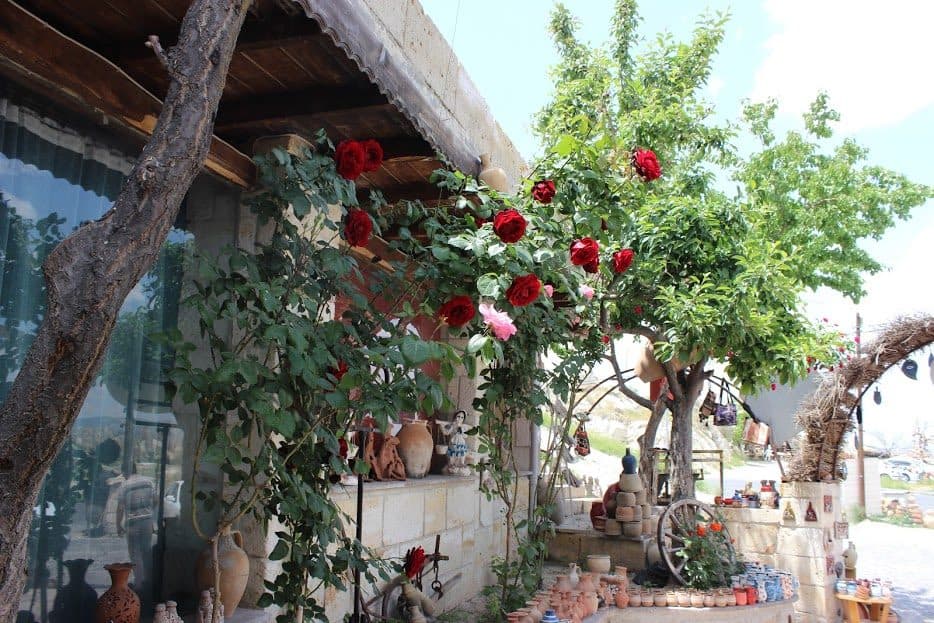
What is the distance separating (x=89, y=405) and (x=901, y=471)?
147 feet

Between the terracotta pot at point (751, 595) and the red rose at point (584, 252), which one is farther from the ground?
the red rose at point (584, 252)

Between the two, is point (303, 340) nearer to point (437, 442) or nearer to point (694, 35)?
point (437, 442)

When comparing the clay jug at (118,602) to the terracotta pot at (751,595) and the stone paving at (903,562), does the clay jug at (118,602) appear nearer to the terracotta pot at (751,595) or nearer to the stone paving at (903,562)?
the terracotta pot at (751,595)

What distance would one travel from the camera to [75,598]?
231 centimetres

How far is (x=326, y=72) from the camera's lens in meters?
2.48

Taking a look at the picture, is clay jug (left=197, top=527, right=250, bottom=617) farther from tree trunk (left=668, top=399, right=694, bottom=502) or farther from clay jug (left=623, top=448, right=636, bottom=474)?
tree trunk (left=668, top=399, right=694, bottom=502)

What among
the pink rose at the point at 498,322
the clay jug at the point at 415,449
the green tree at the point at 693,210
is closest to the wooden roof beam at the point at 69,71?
the pink rose at the point at 498,322

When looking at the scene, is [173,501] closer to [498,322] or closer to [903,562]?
[498,322]

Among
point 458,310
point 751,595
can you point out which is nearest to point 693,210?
point 751,595

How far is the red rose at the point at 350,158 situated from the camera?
7.99ft

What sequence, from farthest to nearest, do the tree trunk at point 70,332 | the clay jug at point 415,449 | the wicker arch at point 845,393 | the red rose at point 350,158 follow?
the wicker arch at point 845,393
the clay jug at point 415,449
the red rose at point 350,158
the tree trunk at point 70,332

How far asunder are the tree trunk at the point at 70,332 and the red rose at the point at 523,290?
1.71 m

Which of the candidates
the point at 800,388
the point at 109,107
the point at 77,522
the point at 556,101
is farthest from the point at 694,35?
the point at 77,522

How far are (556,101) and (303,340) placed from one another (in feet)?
30.1
